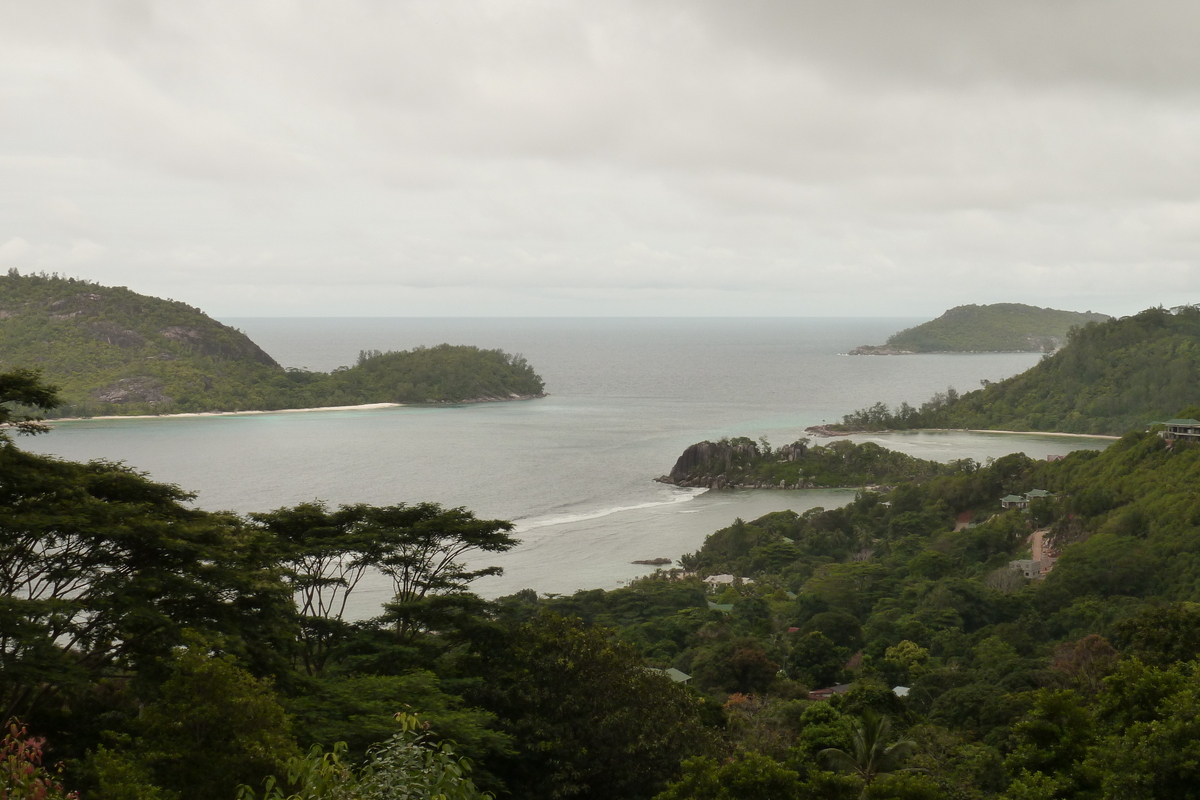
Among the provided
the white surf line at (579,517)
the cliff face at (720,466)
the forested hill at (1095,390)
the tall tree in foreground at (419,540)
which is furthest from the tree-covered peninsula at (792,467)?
the tall tree in foreground at (419,540)

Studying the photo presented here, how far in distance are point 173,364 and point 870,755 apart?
104894 mm

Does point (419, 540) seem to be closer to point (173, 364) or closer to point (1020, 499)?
point (1020, 499)

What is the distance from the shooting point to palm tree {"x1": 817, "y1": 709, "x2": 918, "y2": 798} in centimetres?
1509

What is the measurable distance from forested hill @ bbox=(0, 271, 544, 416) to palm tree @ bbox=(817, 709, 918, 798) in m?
92.3

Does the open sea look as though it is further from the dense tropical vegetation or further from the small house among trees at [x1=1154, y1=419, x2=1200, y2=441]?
the small house among trees at [x1=1154, y1=419, x2=1200, y2=441]

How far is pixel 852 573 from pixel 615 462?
102 feet

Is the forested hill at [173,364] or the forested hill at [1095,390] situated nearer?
the forested hill at [1095,390]

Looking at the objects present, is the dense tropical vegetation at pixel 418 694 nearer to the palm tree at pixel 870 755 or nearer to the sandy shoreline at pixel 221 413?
the palm tree at pixel 870 755

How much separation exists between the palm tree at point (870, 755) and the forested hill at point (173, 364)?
92.3 m

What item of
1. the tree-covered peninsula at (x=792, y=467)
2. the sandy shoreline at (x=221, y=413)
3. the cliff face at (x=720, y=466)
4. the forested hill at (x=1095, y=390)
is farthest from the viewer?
the sandy shoreline at (x=221, y=413)

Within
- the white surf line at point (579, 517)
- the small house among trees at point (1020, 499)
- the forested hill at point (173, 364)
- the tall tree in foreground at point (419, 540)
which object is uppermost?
the forested hill at point (173, 364)

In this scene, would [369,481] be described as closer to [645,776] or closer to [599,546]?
[599,546]

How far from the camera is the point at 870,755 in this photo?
601 inches

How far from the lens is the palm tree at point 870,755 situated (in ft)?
49.5
